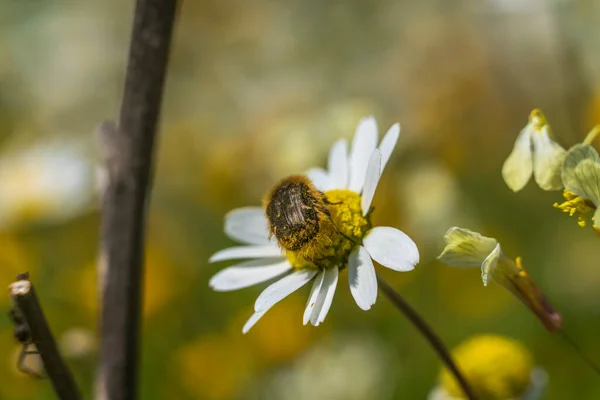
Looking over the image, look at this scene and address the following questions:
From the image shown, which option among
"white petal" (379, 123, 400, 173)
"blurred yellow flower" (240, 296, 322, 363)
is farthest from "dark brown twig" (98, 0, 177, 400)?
"blurred yellow flower" (240, 296, 322, 363)

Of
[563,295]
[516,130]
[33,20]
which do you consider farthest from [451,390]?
[33,20]

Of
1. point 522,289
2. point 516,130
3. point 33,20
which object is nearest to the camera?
point 522,289

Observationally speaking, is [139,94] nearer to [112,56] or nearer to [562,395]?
[562,395]

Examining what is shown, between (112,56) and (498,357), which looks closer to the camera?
(498,357)

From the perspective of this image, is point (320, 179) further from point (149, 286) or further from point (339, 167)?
point (149, 286)

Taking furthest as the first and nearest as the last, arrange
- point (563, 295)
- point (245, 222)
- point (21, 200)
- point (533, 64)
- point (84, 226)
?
point (533, 64), point (84, 226), point (21, 200), point (563, 295), point (245, 222)

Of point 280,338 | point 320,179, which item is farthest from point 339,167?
point 280,338

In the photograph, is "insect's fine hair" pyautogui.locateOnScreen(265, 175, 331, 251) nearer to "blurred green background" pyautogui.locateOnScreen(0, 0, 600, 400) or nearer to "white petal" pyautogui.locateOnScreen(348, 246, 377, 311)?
"white petal" pyautogui.locateOnScreen(348, 246, 377, 311)
